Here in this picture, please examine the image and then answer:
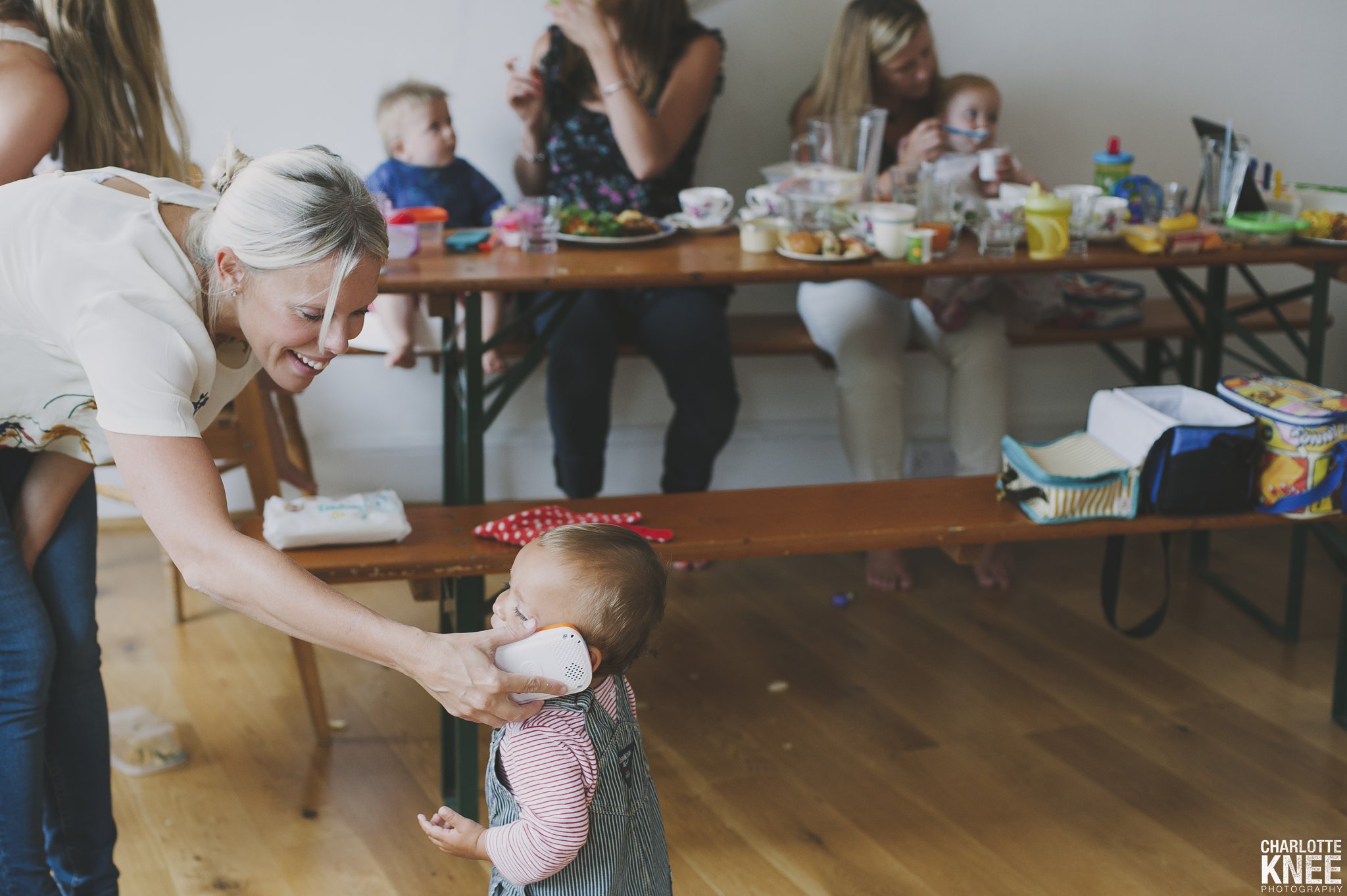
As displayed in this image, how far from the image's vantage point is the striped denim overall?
130 cm

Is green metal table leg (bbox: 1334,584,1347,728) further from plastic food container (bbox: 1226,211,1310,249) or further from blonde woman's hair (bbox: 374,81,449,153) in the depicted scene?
blonde woman's hair (bbox: 374,81,449,153)

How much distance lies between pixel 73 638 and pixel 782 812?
3.76 ft

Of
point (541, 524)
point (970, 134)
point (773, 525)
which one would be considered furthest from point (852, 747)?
point (970, 134)

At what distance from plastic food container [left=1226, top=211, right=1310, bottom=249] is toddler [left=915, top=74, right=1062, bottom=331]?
51 centimetres

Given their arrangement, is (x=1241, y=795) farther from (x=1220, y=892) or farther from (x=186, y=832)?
(x=186, y=832)

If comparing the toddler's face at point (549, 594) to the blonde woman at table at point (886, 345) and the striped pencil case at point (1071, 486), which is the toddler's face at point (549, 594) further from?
the blonde woman at table at point (886, 345)

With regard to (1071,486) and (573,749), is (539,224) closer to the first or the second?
(1071,486)

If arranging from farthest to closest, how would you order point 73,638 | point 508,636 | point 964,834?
point 964,834, point 73,638, point 508,636

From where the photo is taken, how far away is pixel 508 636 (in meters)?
1.21

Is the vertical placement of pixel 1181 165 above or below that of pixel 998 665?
above

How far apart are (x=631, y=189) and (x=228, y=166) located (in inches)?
68.3

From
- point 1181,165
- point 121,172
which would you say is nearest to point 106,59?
point 121,172

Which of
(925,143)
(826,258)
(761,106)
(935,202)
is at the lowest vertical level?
(826,258)

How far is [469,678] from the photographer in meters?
1.15
